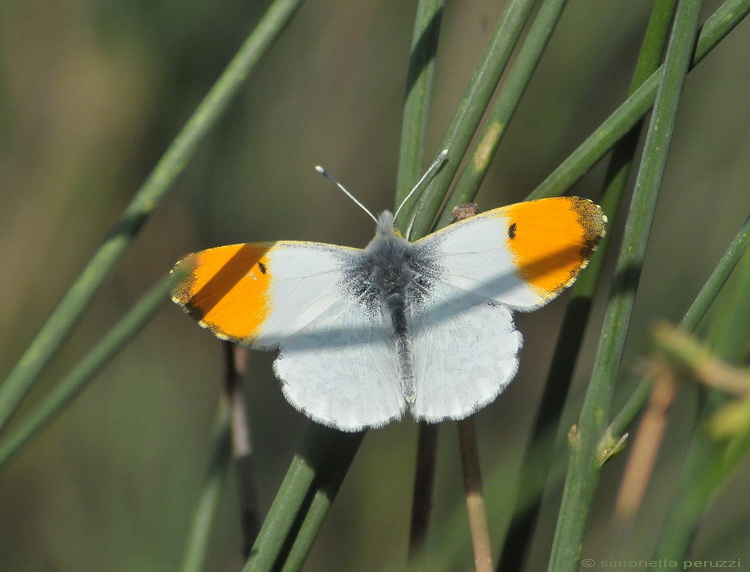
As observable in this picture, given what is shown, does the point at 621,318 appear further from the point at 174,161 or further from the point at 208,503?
the point at 208,503

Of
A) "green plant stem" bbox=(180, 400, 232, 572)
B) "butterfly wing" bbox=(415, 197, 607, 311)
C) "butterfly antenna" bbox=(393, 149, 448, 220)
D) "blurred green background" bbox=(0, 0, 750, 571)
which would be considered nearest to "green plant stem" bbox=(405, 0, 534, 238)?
"butterfly antenna" bbox=(393, 149, 448, 220)

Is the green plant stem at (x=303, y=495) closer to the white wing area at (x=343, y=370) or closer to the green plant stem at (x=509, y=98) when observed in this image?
the white wing area at (x=343, y=370)

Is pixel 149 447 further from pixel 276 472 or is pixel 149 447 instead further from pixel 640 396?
pixel 640 396

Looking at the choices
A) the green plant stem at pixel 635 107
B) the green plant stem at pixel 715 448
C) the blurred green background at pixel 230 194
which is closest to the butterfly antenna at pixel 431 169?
the green plant stem at pixel 635 107

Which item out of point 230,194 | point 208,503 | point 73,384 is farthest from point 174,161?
point 230,194

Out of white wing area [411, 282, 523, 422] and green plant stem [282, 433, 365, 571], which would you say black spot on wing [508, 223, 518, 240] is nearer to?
white wing area [411, 282, 523, 422]
